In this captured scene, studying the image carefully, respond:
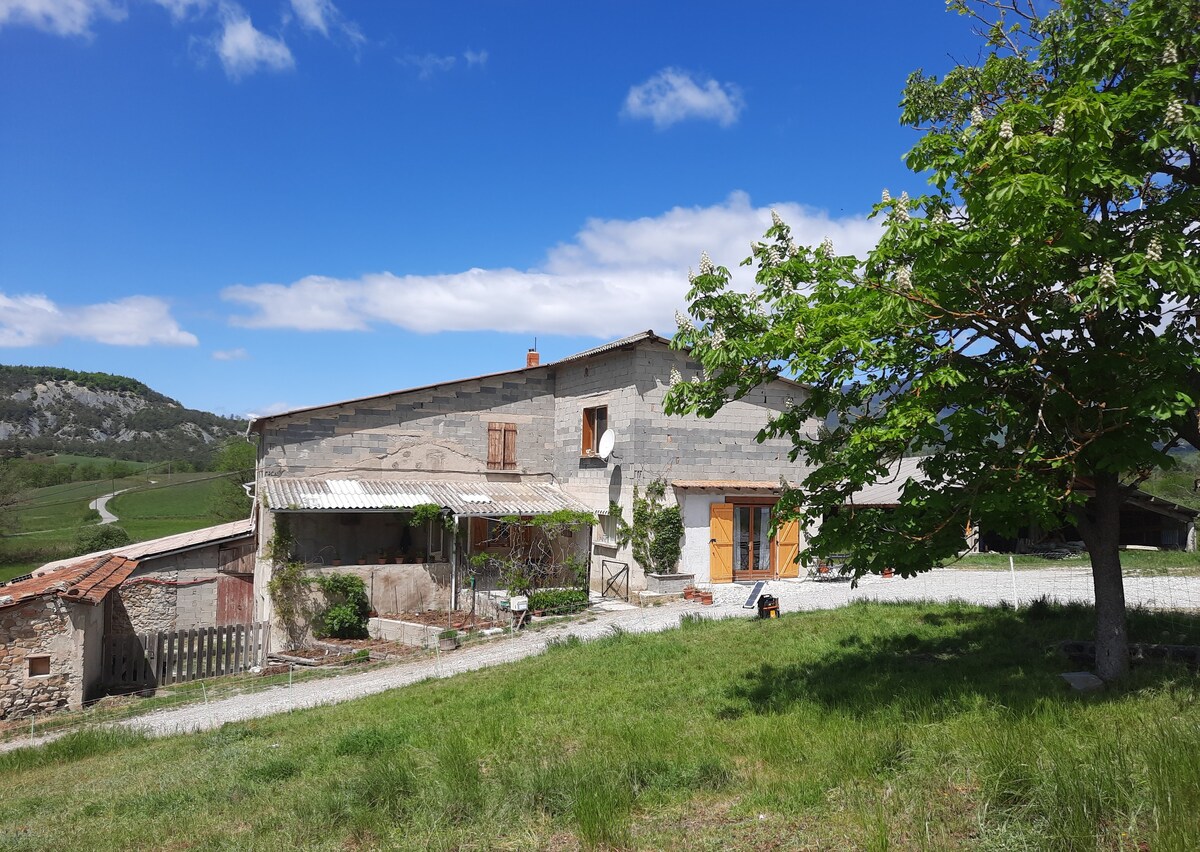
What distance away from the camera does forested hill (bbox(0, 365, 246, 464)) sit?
112 meters

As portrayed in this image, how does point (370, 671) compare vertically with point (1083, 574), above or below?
below

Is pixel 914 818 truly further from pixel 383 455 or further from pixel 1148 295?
pixel 383 455

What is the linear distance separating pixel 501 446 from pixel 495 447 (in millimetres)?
170

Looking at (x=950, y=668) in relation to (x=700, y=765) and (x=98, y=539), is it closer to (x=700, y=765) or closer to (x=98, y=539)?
(x=700, y=765)

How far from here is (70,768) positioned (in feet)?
29.8

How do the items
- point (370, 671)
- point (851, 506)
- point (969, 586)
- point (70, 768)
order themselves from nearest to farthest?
point (851, 506) < point (70, 768) < point (370, 671) < point (969, 586)

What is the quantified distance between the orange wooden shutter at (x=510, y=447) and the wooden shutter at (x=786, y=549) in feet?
24.5

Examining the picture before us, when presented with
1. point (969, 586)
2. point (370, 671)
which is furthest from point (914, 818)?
point (969, 586)

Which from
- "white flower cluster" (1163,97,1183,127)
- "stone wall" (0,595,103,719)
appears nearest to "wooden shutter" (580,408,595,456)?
"stone wall" (0,595,103,719)

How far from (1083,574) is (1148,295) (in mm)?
15698

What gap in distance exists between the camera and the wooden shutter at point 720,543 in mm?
19422

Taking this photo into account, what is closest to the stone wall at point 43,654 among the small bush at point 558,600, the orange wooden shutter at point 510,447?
the small bush at point 558,600

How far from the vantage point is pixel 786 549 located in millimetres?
20531

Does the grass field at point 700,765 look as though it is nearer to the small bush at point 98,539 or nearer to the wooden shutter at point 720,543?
the wooden shutter at point 720,543
